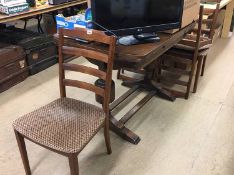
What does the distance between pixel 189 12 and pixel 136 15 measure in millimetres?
717

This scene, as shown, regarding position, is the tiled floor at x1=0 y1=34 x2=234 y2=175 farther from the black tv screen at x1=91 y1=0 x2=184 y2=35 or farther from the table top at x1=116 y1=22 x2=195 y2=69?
the black tv screen at x1=91 y1=0 x2=184 y2=35

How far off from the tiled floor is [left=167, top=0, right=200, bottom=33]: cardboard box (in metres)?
0.82

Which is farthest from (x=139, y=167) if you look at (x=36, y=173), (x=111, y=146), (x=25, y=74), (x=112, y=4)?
(x=25, y=74)

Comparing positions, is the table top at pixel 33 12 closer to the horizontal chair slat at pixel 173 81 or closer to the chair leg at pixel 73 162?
the horizontal chair slat at pixel 173 81

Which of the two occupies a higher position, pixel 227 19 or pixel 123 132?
pixel 227 19

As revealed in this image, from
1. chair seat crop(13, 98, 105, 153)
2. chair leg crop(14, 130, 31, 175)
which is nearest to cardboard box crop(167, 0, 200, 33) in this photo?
chair seat crop(13, 98, 105, 153)

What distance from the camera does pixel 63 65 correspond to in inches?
66.4

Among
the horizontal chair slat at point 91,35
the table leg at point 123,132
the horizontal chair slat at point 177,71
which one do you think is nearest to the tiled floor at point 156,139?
the table leg at point 123,132

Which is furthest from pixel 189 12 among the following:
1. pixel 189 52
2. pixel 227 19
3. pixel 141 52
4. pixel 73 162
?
pixel 227 19

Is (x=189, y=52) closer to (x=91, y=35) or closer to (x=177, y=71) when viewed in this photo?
(x=177, y=71)

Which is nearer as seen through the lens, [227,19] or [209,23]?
[209,23]

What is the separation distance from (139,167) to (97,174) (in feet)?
1.01

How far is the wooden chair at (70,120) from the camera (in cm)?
134

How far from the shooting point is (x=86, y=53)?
157 cm
